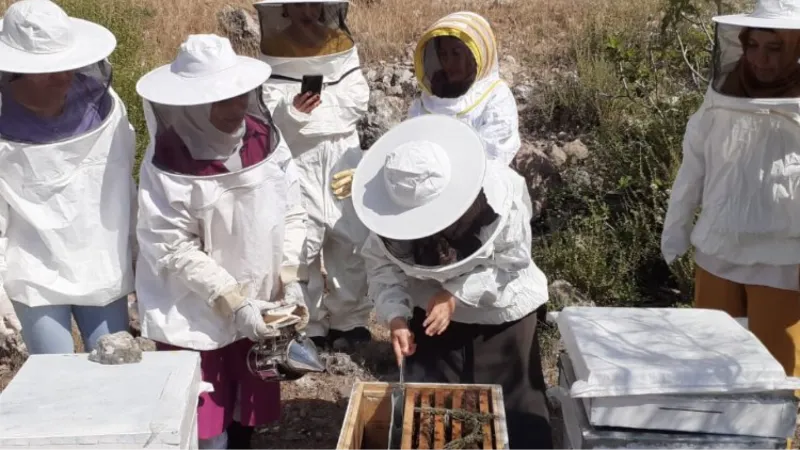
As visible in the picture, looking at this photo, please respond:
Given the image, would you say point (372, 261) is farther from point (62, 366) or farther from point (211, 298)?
point (62, 366)

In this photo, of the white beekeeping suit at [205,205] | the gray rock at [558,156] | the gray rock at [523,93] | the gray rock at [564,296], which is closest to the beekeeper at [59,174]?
the white beekeeping suit at [205,205]

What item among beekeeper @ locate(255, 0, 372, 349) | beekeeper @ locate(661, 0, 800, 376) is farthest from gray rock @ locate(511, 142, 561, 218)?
beekeeper @ locate(661, 0, 800, 376)

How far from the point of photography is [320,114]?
3828mm

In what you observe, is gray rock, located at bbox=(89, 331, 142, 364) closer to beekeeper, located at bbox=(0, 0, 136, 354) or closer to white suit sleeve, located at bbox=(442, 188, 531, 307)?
beekeeper, located at bbox=(0, 0, 136, 354)

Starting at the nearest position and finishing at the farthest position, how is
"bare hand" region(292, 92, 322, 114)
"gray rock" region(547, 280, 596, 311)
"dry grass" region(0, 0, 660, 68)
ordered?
1. "bare hand" region(292, 92, 322, 114)
2. "gray rock" region(547, 280, 596, 311)
3. "dry grass" region(0, 0, 660, 68)

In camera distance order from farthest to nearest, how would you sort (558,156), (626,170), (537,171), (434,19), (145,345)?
(434,19), (558,156), (537,171), (626,170), (145,345)

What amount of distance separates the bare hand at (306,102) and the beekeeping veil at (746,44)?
1.71 metres

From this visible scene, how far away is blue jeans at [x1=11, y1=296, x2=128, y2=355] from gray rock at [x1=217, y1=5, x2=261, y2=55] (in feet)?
17.5

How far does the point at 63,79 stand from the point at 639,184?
353 cm

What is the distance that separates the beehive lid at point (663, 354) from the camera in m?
2.00

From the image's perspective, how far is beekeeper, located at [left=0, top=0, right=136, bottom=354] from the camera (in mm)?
2615

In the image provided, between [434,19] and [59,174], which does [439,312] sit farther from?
[434,19]

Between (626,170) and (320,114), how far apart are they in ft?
7.53

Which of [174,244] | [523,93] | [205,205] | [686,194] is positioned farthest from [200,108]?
[523,93]
